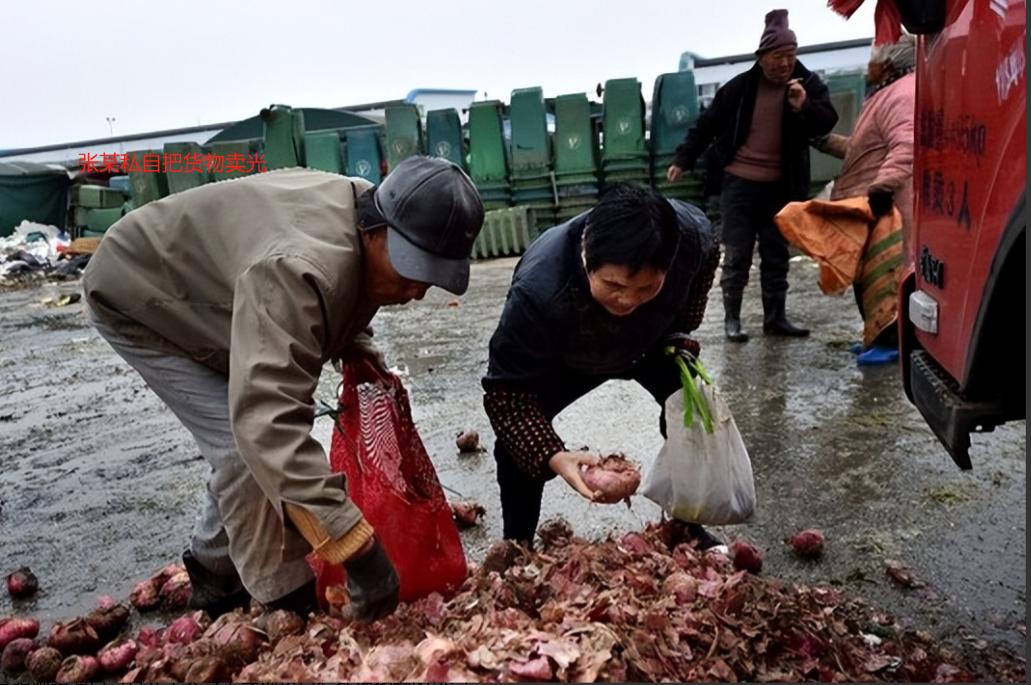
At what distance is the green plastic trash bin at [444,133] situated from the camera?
13438 mm

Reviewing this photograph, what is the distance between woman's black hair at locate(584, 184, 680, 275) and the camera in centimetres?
218

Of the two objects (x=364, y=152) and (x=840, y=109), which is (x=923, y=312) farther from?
(x=364, y=152)

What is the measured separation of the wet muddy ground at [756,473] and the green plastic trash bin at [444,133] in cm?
743

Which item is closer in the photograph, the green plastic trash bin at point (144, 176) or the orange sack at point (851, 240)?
the orange sack at point (851, 240)

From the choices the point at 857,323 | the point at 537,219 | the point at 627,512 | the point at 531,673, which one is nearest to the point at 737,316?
the point at 857,323

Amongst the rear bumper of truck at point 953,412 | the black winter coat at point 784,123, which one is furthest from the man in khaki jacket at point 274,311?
the black winter coat at point 784,123

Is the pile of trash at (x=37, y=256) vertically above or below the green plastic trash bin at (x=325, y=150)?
below

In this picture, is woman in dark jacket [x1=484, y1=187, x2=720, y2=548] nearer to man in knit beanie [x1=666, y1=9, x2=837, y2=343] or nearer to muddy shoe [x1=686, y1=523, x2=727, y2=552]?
muddy shoe [x1=686, y1=523, x2=727, y2=552]

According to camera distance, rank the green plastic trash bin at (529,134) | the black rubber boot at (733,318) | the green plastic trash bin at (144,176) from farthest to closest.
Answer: the green plastic trash bin at (144,176) < the green plastic trash bin at (529,134) < the black rubber boot at (733,318)

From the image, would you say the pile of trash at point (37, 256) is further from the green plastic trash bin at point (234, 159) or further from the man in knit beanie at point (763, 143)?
the man in knit beanie at point (763, 143)

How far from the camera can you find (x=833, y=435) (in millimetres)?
4219

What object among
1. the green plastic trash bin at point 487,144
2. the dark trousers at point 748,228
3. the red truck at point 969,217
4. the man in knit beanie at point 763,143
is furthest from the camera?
the green plastic trash bin at point 487,144

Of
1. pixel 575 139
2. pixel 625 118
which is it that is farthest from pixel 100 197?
pixel 625 118

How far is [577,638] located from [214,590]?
143 cm
